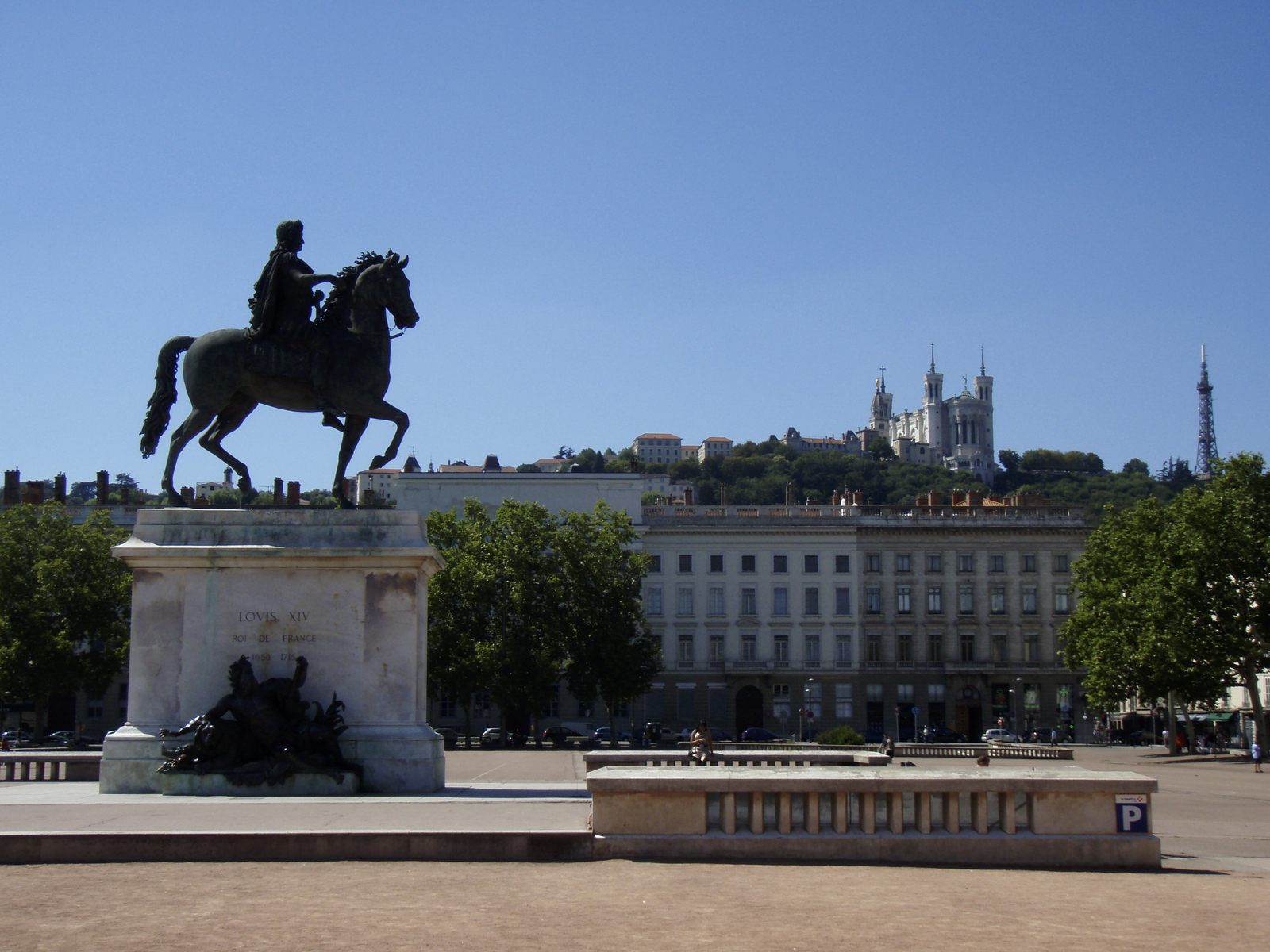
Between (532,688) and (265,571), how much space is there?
153ft

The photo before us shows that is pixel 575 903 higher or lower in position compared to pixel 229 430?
lower

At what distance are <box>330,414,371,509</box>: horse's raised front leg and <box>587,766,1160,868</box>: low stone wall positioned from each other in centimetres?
764

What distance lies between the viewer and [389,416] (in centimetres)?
1878

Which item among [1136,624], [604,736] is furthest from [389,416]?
[604,736]

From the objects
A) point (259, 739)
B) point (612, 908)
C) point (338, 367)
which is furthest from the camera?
point (338, 367)

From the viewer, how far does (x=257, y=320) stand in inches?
736

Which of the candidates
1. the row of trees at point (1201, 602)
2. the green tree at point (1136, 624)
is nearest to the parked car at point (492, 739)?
the green tree at point (1136, 624)

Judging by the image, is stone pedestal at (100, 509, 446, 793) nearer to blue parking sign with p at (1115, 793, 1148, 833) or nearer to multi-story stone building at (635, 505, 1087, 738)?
blue parking sign with p at (1115, 793, 1148, 833)

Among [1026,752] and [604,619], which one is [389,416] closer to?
[1026,752]

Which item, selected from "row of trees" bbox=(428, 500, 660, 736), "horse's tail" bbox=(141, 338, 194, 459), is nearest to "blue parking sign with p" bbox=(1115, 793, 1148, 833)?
"horse's tail" bbox=(141, 338, 194, 459)

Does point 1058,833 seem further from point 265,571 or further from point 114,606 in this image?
point 114,606

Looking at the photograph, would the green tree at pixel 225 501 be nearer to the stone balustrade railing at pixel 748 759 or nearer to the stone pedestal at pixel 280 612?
the stone pedestal at pixel 280 612

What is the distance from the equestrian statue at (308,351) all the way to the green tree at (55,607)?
143 ft

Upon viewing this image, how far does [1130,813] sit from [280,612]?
10.8 meters
